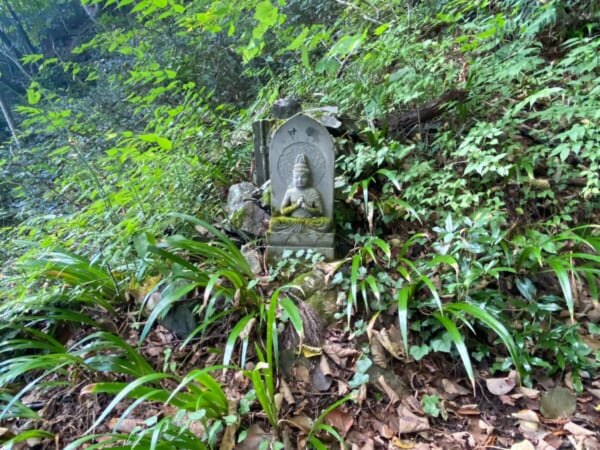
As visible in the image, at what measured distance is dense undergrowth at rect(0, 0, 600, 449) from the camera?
1.60 meters

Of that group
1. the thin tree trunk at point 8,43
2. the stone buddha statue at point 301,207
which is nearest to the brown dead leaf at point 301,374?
the stone buddha statue at point 301,207

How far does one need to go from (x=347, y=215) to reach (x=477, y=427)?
1490mm

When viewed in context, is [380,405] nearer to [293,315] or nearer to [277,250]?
[293,315]

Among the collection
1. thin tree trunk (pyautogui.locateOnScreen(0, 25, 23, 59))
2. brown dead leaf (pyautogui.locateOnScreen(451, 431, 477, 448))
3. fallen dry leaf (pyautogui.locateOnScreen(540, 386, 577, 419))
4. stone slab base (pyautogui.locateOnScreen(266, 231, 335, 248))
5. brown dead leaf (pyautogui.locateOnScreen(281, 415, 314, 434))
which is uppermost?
thin tree trunk (pyautogui.locateOnScreen(0, 25, 23, 59))

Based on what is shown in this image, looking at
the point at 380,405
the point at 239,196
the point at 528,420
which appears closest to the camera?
the point at 528,420

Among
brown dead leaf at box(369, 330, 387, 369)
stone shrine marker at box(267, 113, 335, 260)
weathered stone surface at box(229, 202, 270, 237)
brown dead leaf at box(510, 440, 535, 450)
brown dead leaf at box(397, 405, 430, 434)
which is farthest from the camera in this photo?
weathered stone surface at box(229, 202, 270, 237)

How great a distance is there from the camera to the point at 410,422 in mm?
1514

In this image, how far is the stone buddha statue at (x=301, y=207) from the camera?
2189 millimetres

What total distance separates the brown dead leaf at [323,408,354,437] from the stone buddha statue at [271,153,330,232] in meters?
1.09

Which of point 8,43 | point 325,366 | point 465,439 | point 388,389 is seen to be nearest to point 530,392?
point 465,439

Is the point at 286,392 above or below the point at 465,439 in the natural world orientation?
above

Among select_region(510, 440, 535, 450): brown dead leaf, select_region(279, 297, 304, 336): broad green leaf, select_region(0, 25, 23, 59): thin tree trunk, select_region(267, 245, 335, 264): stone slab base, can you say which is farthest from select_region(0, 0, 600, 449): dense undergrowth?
select_region(0, 25, 23, 59): thin tree trunk

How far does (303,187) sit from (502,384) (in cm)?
159

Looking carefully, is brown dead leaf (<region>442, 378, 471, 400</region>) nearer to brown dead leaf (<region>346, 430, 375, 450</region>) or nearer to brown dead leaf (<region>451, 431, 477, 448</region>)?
brown dead leaf (<region>451, 431, 477, 448</region>)
